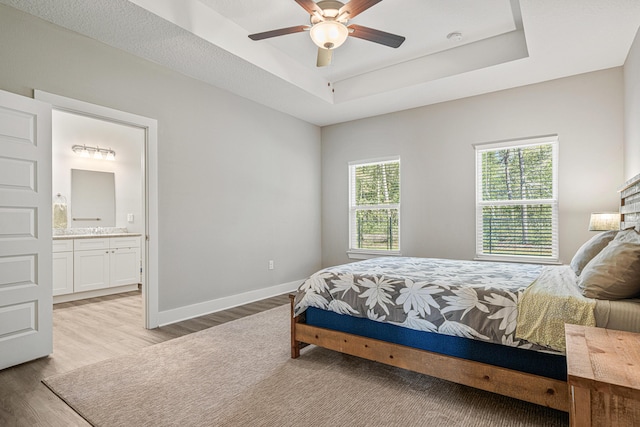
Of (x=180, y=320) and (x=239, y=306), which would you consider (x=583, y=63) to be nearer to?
(x=239, y=306)

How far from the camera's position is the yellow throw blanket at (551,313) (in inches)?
71.4

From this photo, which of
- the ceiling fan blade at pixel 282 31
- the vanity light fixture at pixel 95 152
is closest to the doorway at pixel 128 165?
the vanity light fixture at pixel 95 152

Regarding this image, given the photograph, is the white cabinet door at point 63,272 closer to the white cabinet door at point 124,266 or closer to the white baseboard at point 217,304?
the white cabinet door at point 124,266

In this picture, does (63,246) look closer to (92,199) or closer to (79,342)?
(92,199)

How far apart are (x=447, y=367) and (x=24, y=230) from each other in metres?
3.20

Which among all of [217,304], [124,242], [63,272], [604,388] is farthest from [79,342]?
[604,388]

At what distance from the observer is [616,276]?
1.84 metres

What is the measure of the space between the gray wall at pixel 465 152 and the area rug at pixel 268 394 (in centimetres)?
269

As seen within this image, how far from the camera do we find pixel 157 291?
3.66 metres

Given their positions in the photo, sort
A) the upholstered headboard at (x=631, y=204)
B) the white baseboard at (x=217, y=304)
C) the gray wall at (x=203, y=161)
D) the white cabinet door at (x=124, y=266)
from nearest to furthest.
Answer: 1. the upholstered headboard at (x=631, y=204)
2. the gray wall at (x=203, y=161)
3. the white baseboard at (x=217, y=304)
4. the white cabinet door at (x=124, y=266)

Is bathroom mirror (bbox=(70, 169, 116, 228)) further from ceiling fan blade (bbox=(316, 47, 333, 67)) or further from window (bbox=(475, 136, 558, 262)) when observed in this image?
window (bbox=(475, 136, 558, 262))

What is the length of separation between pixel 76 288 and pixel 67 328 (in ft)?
4.85

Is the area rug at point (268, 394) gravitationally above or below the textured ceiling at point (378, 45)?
below

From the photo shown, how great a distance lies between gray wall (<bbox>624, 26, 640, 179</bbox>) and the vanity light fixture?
23.0ft
